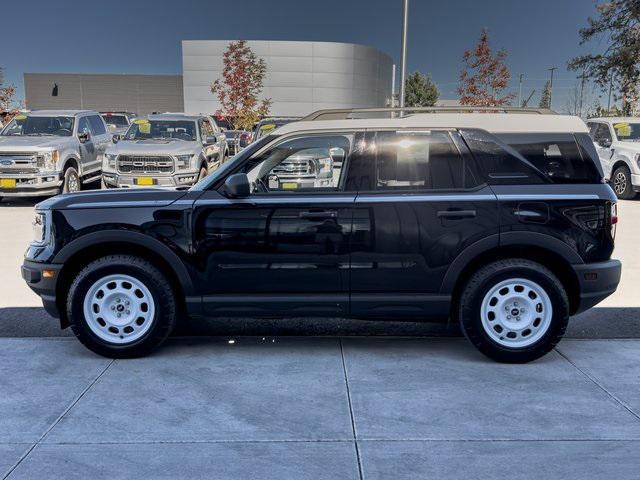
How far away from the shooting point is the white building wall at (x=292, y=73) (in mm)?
59250

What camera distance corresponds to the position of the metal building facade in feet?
242

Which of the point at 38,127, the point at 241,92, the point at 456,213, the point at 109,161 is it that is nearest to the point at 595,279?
the point at 456,213

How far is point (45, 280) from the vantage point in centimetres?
484

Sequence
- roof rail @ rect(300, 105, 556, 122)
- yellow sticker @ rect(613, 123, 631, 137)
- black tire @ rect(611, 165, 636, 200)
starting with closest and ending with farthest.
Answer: roof rail @ rect(300, 105, 556, 122), black tire @ rect(611, 165, 636, 200), yellow sticker @ rect(613, 123, 631, 137)

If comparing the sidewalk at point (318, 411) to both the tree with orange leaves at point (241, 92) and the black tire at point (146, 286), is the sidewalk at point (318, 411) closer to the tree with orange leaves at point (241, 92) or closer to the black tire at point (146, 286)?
the black tire at point (146, 286)

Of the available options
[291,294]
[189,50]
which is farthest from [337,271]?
[189,50]

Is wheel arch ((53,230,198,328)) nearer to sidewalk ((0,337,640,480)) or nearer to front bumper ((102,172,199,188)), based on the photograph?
sidewalk ((0,337,640,480))

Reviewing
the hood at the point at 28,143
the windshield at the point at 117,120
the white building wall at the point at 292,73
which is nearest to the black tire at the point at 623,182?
the hood at the point at 28,143

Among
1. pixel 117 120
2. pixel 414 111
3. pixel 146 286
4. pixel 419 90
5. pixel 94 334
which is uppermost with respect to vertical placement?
pixel 419 90

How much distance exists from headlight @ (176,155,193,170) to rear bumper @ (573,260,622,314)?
9859 mm

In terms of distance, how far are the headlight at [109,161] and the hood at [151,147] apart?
8 centimetres

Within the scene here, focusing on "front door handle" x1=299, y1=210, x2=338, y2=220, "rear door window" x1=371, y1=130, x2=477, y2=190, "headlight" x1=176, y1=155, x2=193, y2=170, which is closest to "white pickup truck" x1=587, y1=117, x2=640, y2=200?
"headlight" x1=176, y1=155, x2=193, y2=170

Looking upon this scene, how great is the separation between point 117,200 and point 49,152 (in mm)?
9313

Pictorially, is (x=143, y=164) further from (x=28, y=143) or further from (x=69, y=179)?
(x=28, y=143)
